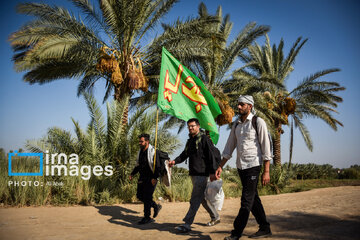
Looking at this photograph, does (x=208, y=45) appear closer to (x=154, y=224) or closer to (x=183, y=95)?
(x=183, y=95)

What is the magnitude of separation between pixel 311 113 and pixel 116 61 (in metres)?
14.0

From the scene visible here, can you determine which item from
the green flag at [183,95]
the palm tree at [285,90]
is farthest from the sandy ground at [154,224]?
the palm tree at [285,90]

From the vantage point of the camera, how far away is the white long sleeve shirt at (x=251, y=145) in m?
3.83

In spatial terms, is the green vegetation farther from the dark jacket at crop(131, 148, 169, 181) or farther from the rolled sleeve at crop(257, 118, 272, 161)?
the rolled sleeve at crop(257, 118, 272, 161)

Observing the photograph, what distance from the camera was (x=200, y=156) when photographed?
183 inches

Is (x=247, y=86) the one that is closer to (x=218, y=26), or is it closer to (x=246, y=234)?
(x=218, y=26)

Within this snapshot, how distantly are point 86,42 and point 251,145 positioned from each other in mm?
9725

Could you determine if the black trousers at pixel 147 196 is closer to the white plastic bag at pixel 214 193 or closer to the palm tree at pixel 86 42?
the white plastic bag at pixel 214 193

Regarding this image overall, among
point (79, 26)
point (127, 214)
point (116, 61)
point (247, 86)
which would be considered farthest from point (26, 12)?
point (247, 86)

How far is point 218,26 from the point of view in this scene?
16125mm

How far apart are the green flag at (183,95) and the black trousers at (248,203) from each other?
2.16 meters

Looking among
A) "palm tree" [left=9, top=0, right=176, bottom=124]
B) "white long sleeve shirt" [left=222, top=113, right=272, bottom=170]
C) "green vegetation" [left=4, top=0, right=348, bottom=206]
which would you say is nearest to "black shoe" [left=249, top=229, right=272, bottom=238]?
"white long sleeve shirt" [left=222, top=113, right=272, bottom=170]

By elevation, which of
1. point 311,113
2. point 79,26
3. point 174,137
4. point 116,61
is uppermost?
point 79,26

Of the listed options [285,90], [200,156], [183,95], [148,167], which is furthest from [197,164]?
[285,90]
